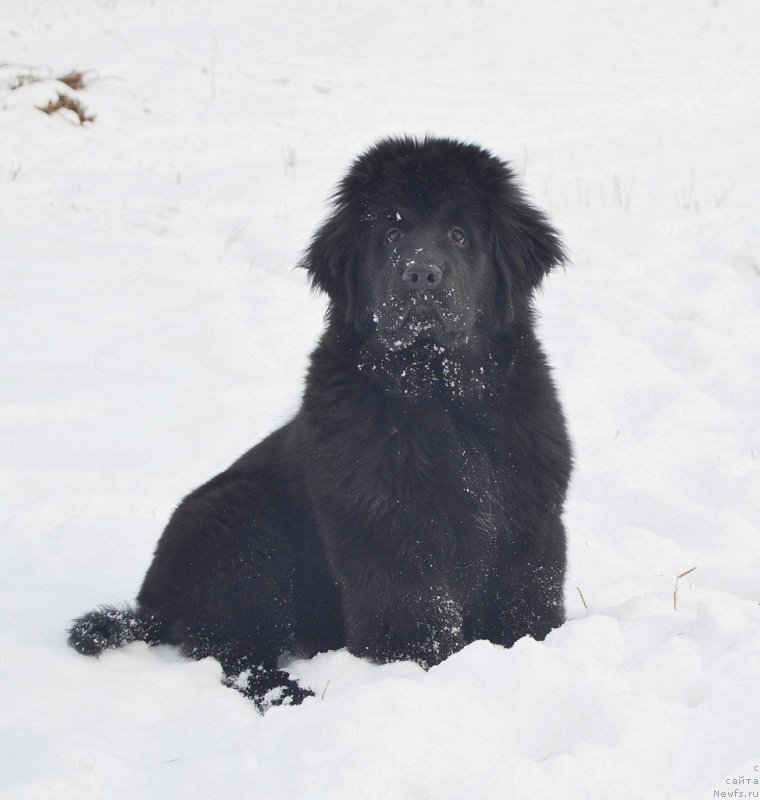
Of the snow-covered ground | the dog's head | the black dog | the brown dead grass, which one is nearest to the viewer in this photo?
the snow-covered ground

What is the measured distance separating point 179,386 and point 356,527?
2.83 meters

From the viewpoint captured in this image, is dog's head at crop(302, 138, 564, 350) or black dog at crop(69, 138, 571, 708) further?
dog's head at crop(302, 138, 564, 350)

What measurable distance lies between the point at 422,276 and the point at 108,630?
1509mm

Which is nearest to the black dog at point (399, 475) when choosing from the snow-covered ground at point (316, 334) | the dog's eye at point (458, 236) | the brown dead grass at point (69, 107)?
the dog's eye at point (458, 236)

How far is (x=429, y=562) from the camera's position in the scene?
3.14m

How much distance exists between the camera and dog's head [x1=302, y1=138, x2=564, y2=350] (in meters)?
3.33

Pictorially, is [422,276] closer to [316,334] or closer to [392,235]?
[392,235]

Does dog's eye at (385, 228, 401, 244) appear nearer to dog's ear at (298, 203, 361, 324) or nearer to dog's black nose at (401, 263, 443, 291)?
dog's ear at (298, 203, 361, 324)

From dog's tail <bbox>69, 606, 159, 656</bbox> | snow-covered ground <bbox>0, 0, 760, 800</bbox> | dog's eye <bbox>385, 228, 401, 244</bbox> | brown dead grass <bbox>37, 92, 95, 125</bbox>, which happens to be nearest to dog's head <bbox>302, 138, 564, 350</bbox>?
dog's eye <bbox>385, 228, 401, 244</bbox>

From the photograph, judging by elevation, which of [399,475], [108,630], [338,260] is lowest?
[108,630]

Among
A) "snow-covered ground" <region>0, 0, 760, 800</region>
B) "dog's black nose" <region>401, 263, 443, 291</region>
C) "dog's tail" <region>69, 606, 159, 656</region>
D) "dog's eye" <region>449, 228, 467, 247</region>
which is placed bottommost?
"dog's tail" <region>69, 606, 159, 656</region>

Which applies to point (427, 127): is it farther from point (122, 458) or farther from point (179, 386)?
point (122, 458)

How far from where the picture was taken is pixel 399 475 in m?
3.19

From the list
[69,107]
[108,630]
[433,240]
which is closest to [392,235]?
[433,240]
